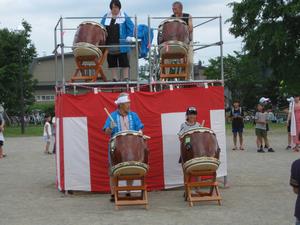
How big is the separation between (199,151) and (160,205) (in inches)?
43.4

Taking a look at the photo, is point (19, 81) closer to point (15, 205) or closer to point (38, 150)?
point (38, 150)

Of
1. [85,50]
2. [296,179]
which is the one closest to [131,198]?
[85,50]

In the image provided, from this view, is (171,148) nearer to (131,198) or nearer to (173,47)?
(131,198)

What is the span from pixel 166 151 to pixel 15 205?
9.49ft

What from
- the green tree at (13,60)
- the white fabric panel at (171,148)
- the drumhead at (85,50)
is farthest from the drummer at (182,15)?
the green tree at (13,60)

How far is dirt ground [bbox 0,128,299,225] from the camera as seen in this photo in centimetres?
843

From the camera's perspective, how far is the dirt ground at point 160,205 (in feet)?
27.7

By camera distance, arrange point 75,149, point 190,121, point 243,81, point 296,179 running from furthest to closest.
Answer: point 243,81 → point 75,149 → point 190,121 → point 296,179

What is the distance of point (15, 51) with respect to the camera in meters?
43.9

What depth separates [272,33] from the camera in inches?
1308

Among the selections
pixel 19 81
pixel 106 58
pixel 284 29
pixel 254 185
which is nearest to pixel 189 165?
pixel 254 185

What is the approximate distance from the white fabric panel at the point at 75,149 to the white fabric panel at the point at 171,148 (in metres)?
1.44

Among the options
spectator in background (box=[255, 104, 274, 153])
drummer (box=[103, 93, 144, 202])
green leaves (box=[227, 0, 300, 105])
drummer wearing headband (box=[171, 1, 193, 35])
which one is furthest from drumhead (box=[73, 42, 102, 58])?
green leaves (box=[227, 0, 300, 105])

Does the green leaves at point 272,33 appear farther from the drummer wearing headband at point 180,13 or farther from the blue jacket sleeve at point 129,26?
the blue jacket sleeve at point 129,26
